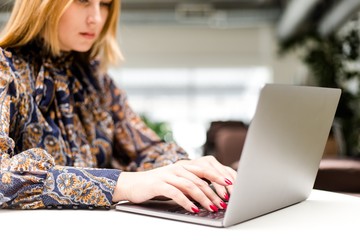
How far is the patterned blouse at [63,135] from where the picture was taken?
110 cm

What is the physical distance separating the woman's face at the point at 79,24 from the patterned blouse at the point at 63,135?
86mm

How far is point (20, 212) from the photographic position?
3.53 feet

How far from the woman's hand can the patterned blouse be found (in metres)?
0.05

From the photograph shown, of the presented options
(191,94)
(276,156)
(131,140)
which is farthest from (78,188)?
(191,94)

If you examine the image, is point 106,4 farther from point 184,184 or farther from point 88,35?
point 184,184

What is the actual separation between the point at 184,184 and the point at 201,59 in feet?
41.1

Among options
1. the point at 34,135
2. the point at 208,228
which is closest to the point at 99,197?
the point at 208,228

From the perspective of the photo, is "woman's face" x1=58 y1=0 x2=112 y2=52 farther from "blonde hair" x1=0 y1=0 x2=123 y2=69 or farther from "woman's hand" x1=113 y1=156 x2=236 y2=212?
"woman's hand" x1=113 y1=156 x2=236 y2=212

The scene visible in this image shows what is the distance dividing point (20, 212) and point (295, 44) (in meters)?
7.60

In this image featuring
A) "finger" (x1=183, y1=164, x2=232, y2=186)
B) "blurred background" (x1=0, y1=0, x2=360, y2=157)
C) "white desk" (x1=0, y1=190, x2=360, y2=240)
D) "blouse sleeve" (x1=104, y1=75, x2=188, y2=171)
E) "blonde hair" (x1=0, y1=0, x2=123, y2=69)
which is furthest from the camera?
"blurred background" (x1=0, y1=0, x2=360, y2=157)

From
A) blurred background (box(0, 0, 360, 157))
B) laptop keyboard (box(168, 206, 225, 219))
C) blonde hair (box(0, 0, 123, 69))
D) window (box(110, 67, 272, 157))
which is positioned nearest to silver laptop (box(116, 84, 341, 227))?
laptop keyboard (box(168, 206, 225, 219))

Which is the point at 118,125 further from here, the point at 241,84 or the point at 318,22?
the point at 241,84

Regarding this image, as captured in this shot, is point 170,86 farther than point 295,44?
Yes

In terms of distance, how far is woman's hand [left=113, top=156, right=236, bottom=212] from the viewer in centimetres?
101
